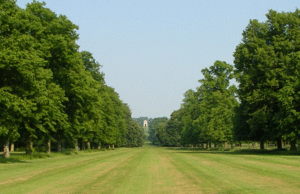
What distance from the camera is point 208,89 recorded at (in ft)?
259

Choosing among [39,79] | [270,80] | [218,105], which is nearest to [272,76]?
[270,80]

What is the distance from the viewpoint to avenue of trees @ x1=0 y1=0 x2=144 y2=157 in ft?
94.2

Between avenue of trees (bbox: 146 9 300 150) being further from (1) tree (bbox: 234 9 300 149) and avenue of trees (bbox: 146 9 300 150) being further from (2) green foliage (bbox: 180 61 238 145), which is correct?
(2) green foliage (bbox: 180 61 238 145)

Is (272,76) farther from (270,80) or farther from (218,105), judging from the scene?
(218,105)

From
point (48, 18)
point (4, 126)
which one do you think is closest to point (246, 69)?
point (48, 18)

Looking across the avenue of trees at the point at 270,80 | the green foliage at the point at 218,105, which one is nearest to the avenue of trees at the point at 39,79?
the avenue of trees at the point at 270,80

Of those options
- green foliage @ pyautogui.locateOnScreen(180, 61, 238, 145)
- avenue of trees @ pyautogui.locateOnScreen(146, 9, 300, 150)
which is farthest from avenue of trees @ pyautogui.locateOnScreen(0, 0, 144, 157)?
green foliage @ pyautogui.locateOnScreen(180, 61, 238, 145)

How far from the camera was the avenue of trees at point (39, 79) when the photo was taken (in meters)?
28.7

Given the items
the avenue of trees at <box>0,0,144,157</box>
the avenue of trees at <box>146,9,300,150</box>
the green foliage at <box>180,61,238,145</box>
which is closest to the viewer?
the avenue of trees at <box>0,0,144,157</box>

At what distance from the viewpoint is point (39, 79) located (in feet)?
107

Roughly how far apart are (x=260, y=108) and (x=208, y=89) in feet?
110

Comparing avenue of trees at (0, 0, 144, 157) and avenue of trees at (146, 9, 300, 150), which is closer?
avenue of trees at (0, 0, 144, 157)

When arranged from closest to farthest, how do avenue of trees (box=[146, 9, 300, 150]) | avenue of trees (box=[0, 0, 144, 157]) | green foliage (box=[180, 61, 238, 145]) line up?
avenue of trees (box=[0, 0, 144, 157])
avenue of trees (box=[146, 9, 300, 150])
green foliage (box=[180, 61, 238, 145])

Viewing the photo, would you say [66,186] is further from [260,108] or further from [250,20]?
[250,20]
